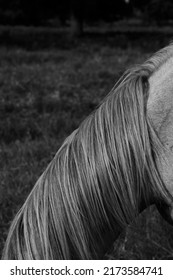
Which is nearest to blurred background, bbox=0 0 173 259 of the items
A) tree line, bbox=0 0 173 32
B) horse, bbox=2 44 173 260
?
horse, bbox=2 44 173 260

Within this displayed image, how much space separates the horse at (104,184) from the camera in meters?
1.47

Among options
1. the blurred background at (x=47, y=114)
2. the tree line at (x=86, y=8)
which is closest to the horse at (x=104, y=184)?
the blurred background at (x=47, y=114)

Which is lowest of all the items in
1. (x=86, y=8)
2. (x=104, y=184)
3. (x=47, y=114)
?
(x=47, y=114)

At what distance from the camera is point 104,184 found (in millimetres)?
1498

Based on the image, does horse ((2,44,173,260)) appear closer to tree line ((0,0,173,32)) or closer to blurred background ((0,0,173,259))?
blurred background ((0,0,173,259))

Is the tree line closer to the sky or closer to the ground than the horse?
closer to the ground

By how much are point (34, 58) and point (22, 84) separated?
4085 millimetres

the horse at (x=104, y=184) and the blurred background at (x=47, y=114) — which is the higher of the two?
the horse at (x=104, y=184)

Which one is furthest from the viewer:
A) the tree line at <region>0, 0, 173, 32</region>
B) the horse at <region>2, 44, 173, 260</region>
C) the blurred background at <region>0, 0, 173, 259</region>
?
the tree line at <region>0, 0, 173, 32</region>

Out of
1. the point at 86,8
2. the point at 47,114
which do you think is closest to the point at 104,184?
the point at 47,114

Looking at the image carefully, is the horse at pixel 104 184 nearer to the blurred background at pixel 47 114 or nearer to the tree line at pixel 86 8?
the blurred background at pixel 47 114

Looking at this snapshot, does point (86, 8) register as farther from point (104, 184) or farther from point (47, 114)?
point (104, 184)

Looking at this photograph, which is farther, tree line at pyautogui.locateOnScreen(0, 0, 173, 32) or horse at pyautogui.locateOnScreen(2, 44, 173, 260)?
tree line at pyautogui.locateOnScreen(0, 0, 173, 32)

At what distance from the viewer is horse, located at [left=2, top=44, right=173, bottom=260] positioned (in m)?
1.47
